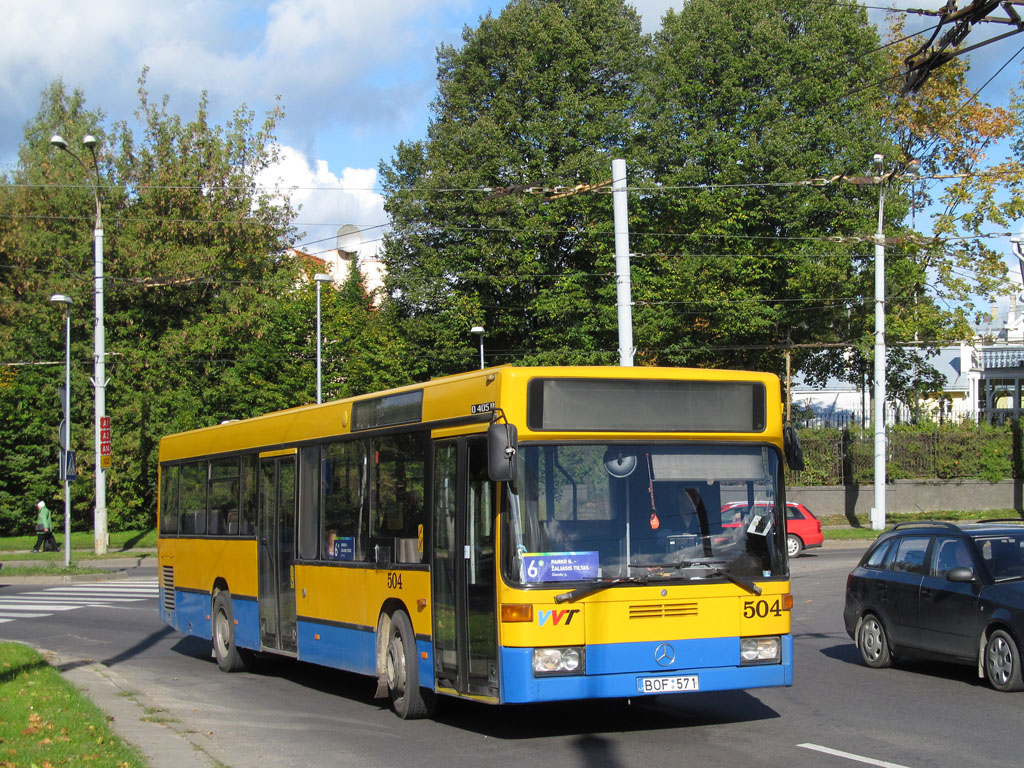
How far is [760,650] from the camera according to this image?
900 centimetres

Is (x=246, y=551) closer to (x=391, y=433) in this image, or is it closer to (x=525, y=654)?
(x=391, y=433)

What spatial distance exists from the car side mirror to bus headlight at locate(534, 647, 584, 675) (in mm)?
4851

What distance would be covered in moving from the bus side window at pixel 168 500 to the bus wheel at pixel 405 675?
7528 millimetres

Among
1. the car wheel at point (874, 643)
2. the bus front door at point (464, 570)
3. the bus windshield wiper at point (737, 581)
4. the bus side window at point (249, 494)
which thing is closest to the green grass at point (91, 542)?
the bus side window at point (249, 494)

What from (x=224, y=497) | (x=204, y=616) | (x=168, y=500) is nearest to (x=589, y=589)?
(x=224, y=497)

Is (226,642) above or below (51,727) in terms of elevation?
below

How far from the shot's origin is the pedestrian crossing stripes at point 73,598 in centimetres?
2248

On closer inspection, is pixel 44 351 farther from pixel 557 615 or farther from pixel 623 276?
pixel 557 615

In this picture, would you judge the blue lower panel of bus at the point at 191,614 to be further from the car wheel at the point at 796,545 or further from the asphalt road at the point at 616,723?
the car wheel at the point at 796,545

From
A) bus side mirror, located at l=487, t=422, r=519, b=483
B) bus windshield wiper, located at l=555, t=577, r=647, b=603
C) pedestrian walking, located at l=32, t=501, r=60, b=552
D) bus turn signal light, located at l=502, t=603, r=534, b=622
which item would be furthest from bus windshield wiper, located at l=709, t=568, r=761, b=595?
pedestrian walking, located at l=32, t=501, r=60, b=552

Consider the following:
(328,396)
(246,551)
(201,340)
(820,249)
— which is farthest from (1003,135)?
(246,551)

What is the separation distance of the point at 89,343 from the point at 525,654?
42952mm

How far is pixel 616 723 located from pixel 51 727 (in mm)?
4507

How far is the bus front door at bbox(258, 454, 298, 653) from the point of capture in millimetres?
12820
